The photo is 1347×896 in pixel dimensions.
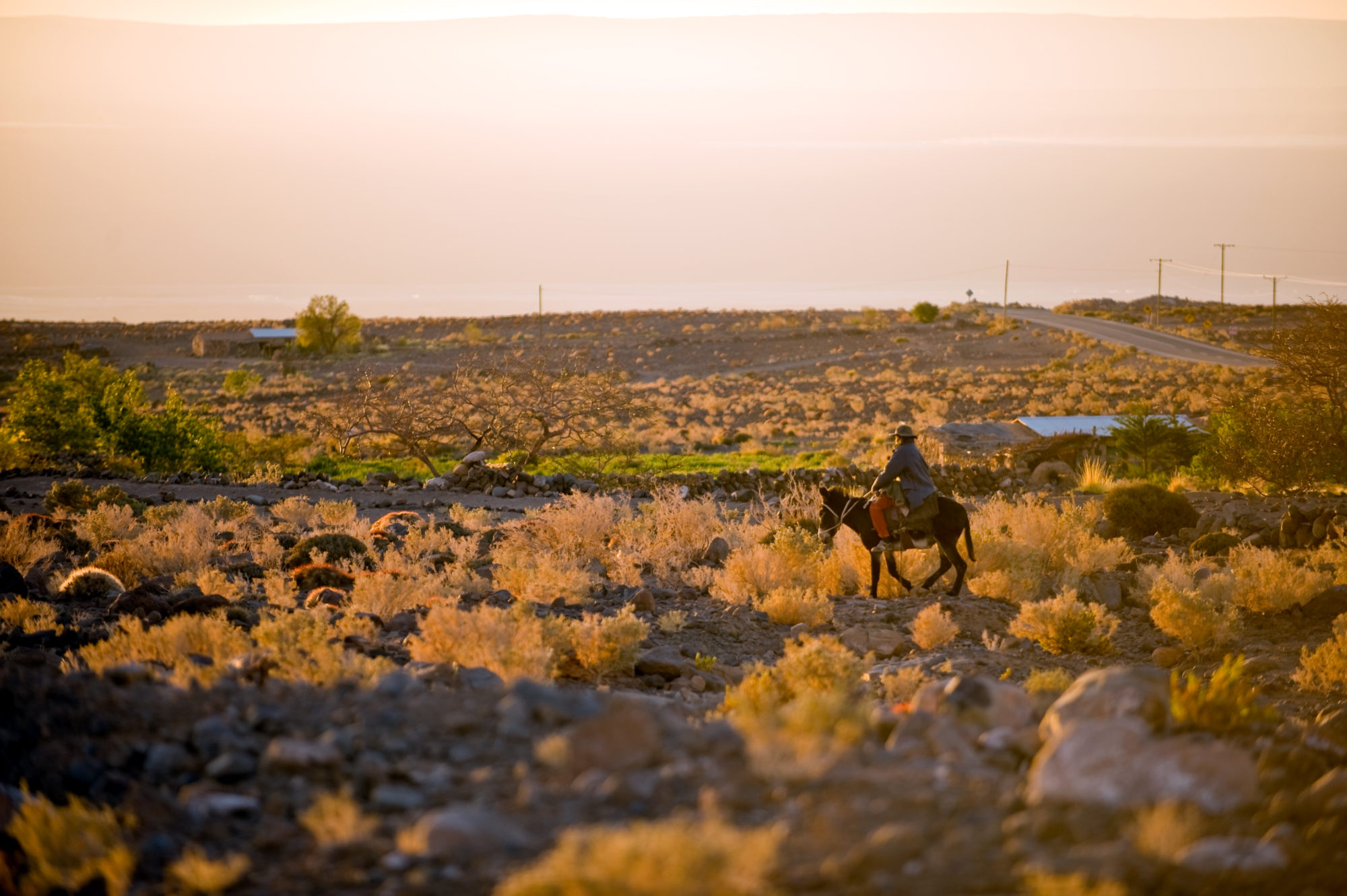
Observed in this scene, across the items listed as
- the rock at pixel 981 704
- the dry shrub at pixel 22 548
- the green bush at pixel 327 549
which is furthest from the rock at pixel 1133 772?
the dry shrub at pixel 22 548

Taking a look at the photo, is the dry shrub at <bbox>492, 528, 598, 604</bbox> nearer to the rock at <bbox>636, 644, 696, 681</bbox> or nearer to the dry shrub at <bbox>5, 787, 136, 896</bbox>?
the rock at <bbox>636, 644, 696, 681</bbox>

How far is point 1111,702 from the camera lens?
5398 mm

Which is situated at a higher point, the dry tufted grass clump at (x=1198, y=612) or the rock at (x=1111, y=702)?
the rock at (x=1111, y=702)

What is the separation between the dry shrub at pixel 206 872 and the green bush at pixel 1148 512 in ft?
49.9

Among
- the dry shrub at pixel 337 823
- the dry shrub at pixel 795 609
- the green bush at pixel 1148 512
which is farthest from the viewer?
the green bush at pixel 1148 512

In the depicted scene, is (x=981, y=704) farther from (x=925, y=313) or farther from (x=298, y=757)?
(x=925, y=313)

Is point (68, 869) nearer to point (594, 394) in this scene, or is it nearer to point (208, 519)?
point (208, 519)

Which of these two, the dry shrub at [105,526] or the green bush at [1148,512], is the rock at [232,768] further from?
the green bush at [1148,512]

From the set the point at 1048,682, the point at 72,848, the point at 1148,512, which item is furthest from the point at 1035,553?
the point at 72,848

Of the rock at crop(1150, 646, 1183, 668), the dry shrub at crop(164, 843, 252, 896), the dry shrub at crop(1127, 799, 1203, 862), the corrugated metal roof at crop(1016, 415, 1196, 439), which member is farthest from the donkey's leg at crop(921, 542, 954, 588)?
the corrugated metal roof at crop(1016, 415, 1196, 439)

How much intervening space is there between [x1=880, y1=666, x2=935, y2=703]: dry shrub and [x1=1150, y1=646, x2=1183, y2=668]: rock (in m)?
3.04

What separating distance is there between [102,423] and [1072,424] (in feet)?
86.7

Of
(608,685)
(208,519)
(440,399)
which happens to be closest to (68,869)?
(608,685)

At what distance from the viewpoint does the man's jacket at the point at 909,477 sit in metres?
11.5
